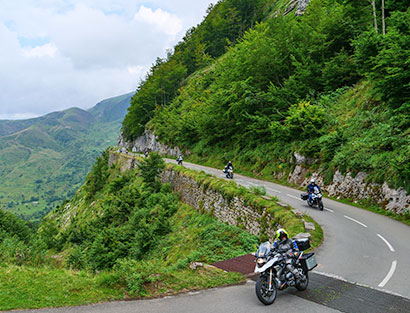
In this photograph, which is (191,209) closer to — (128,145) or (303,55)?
(303,55)

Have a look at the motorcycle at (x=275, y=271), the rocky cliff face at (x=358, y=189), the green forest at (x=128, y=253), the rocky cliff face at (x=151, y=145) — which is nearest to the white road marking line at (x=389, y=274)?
the motorcycle at (x=275, y=271)

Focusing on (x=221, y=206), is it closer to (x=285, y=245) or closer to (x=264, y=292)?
(x=285, y=245)

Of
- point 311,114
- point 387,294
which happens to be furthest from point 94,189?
point 387,294

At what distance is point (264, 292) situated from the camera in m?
6.07

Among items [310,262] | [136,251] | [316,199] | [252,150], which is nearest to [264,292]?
[310,262]

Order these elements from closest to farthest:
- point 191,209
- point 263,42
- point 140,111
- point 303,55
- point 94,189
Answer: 1. point 191,209
2. point 303,55
3. point 263,42
4. point 94,189
5. point 140,111

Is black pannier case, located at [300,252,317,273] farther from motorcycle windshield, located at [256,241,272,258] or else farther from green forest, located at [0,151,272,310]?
green forest, located at [0,151,272,310]

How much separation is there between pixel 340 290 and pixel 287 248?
70.5 inches

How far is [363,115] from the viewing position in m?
20.1

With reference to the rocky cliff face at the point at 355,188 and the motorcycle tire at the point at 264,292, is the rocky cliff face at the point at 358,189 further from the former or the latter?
the motorcycle tire at the point at 264,292

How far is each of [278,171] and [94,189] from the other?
112 feet

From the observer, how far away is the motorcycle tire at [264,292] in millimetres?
5969

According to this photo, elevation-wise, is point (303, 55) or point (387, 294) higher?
point (303, 55)

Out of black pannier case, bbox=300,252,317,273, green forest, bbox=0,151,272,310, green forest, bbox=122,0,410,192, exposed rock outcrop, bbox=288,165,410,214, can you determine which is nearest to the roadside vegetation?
green forest, bbox=0,151,272,310
